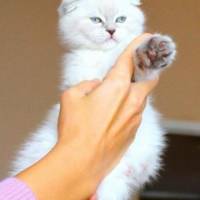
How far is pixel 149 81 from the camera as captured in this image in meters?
0.84

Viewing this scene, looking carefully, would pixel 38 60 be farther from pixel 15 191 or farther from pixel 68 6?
pixel 15 191

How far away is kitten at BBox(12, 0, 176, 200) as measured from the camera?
35.9 inches

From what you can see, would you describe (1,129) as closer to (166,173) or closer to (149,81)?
(166,173)

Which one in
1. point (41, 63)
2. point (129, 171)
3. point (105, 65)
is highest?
point (105, 65)

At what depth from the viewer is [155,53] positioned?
82cm

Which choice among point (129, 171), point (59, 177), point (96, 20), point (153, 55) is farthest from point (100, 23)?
point (59, 177)

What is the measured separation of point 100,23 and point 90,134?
32cm

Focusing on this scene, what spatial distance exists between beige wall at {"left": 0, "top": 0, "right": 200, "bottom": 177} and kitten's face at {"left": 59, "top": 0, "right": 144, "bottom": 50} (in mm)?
890

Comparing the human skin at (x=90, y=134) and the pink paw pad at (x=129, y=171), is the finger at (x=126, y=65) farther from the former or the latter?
the pink paw pad at (x=129, y=171)

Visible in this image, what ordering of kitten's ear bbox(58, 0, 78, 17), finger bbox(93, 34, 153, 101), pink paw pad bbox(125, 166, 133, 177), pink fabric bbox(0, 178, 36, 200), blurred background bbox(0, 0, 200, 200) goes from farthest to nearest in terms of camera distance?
blurred background bbox(0, 0, 200, 200), kitten's ear bbox(58, 0, 78, 17), pink paw pad bbox(125, 166, 133, 177), finger bbox(93, 34, 153, 101), pink fabric bbox(0, 178, 36, 200)

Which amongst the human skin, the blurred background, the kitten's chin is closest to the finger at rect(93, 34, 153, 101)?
the human skin

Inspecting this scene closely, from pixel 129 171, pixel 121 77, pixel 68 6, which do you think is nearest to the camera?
pixel 121 77

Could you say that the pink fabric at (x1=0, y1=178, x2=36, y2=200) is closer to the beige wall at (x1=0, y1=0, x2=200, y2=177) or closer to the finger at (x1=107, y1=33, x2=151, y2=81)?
the finger at (x1=107, y1=33, x2=151, y2=81)

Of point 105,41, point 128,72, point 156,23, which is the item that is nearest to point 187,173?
point 156,23
